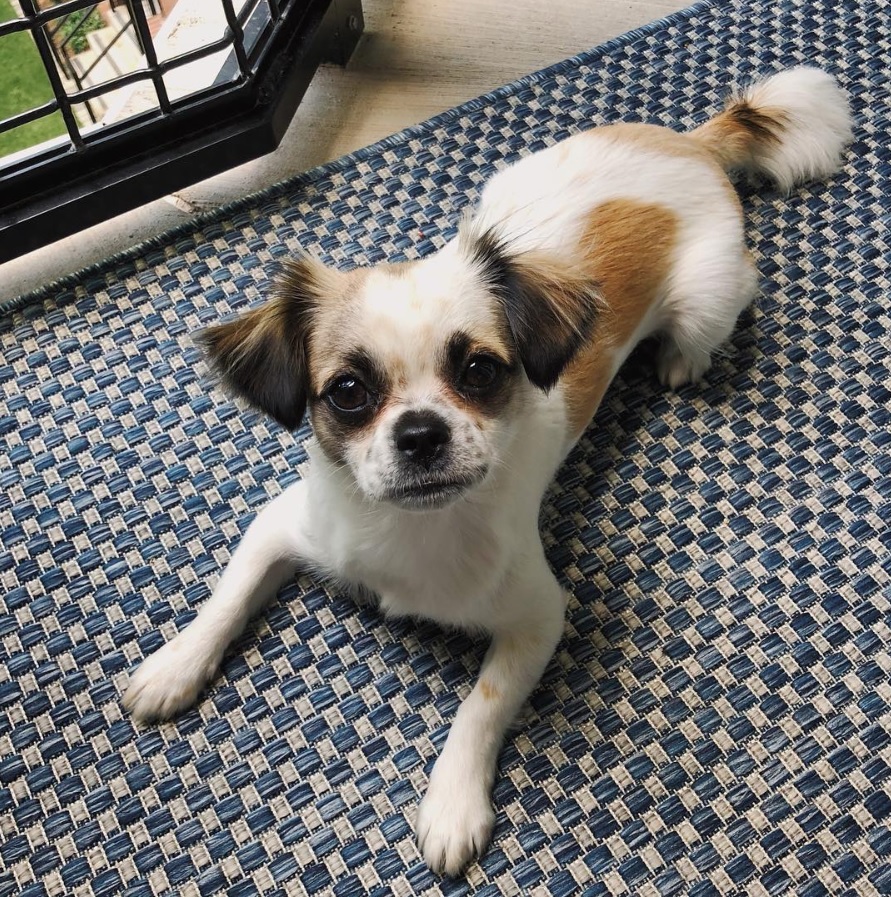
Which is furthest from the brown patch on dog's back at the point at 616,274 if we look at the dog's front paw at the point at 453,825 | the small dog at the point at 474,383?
the dog's front paw at the point at 453,825

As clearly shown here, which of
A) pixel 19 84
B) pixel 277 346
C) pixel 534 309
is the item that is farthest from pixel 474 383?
pixel 19 84

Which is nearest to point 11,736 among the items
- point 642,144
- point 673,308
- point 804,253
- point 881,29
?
point 673,308

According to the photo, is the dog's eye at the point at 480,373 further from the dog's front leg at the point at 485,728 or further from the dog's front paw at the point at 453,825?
the dog's front paw at the point at 453,825

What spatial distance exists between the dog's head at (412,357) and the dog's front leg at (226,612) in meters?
0.29

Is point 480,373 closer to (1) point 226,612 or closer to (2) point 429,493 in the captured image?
(2) point 429,493

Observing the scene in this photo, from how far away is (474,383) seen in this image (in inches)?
48.7

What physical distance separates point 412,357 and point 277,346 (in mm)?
185

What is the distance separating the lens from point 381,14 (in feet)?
8.16

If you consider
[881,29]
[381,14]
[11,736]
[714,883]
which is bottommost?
[714,883]

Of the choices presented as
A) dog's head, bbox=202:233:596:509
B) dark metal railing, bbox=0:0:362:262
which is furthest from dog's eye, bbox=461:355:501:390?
dark metal railing, bbox=0:0:362:262

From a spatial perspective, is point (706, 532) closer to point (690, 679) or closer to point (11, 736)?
point (690, 679)

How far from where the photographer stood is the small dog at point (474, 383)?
3.98ft

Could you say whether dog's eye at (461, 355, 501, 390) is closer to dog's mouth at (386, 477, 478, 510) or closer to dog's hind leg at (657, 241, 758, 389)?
dog's mouth at (386, 477, 478, 510)

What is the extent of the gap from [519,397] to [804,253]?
1.00 metres
